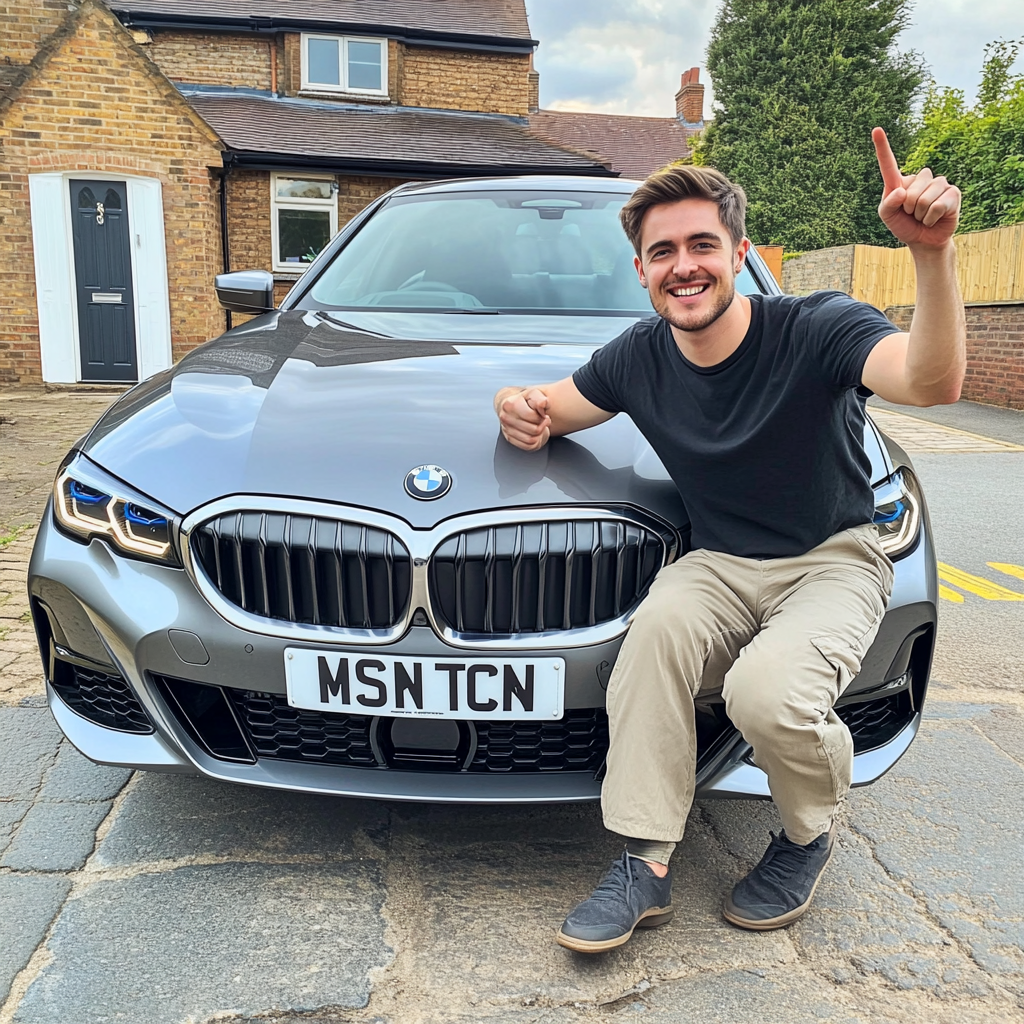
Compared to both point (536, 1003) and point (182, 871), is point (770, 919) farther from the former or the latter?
point (182, 871)

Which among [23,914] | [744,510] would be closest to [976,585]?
[744,510]

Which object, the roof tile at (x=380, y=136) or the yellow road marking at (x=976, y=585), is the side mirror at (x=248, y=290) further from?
the roof tile at (x=380, y=136)

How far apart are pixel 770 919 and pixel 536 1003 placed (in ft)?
1.70

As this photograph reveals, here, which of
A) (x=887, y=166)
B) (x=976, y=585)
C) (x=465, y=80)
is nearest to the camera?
(x=887, y=166)

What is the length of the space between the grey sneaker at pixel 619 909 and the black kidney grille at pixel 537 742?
208 millimetres

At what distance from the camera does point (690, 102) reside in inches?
1479

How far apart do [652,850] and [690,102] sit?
3958 cm

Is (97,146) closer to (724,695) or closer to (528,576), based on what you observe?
(528,576)

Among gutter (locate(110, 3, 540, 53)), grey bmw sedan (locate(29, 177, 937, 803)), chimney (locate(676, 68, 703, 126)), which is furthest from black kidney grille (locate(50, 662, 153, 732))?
chimney (locate(676, 68, 703, 126))

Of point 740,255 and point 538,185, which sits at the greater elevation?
point 538,185

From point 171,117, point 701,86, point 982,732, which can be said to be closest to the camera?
point 982,732

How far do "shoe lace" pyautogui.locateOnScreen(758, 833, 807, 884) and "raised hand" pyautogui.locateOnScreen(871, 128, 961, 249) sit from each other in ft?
3.94

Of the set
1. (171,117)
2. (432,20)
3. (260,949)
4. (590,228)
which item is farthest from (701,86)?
(260,949)

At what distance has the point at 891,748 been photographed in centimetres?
212
